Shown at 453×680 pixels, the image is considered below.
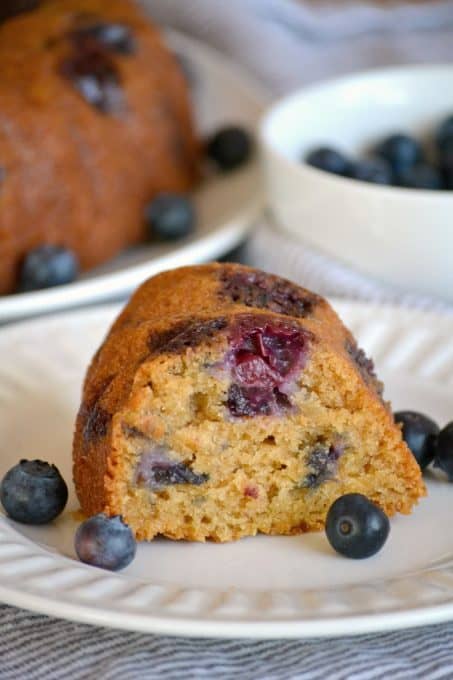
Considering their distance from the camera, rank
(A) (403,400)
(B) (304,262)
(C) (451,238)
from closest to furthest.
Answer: (A) (403,400) → (C) (451,238) → (B) (304,262)

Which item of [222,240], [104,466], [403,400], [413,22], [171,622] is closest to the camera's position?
[171,622]

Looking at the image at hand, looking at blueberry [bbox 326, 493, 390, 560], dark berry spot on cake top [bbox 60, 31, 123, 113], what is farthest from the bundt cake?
blueberry [bbox 326, 493, 390, 560]

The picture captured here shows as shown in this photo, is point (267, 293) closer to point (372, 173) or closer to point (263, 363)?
point (263, 363)

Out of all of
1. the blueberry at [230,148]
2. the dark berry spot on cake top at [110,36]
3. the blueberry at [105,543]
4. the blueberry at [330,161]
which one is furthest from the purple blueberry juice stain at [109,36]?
the blueberry at [105,543]

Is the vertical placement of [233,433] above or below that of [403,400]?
above

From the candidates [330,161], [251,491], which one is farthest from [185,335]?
[330,161]

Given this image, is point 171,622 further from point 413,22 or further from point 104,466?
point 413,22

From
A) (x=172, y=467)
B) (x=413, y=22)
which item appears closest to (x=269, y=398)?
(x=172, y=467)

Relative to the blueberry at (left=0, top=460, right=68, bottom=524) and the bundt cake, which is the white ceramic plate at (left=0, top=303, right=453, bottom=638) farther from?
the bundt cake
